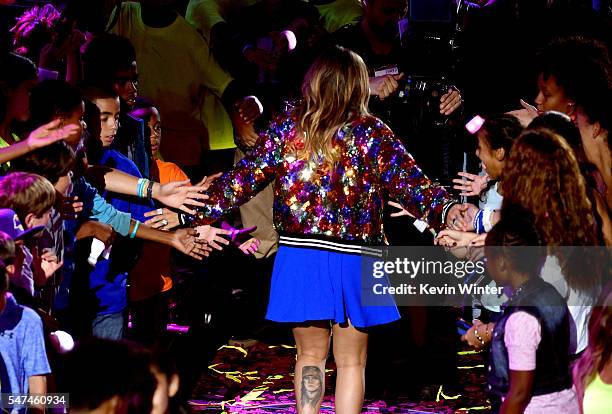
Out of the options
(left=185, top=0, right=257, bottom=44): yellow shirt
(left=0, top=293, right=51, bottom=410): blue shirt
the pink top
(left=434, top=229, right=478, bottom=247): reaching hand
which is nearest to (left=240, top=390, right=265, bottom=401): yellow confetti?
(left=434, top=229, right=478, bottom=247): reaching hand

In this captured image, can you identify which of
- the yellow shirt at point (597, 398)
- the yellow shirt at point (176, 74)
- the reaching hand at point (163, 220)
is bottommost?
the yellow shirt at point (597, 398)

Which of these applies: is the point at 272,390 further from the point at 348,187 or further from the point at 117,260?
the point at 348,187

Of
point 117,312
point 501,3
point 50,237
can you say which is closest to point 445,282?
point 501,3

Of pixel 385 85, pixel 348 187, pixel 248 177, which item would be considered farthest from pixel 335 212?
pixel 385 85

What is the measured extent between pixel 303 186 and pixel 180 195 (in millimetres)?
736

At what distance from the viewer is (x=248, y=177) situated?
431 cm

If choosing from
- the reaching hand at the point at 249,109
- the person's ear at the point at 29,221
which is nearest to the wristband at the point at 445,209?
the person's ear at the point at 29,221

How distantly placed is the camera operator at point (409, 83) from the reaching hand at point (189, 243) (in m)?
1.56

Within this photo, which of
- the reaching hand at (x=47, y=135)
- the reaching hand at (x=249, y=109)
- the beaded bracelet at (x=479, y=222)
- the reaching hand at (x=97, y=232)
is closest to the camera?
the reaching hand at (x=47, y=135)

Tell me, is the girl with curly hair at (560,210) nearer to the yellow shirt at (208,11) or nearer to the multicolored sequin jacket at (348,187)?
the multicolored sequin jacket at (348,187)

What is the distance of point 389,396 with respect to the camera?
200 inches

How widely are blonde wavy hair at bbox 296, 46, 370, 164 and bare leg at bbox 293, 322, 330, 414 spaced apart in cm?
73

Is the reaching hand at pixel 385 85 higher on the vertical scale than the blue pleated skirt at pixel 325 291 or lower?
higher

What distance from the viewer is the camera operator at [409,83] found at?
561 centimetres
